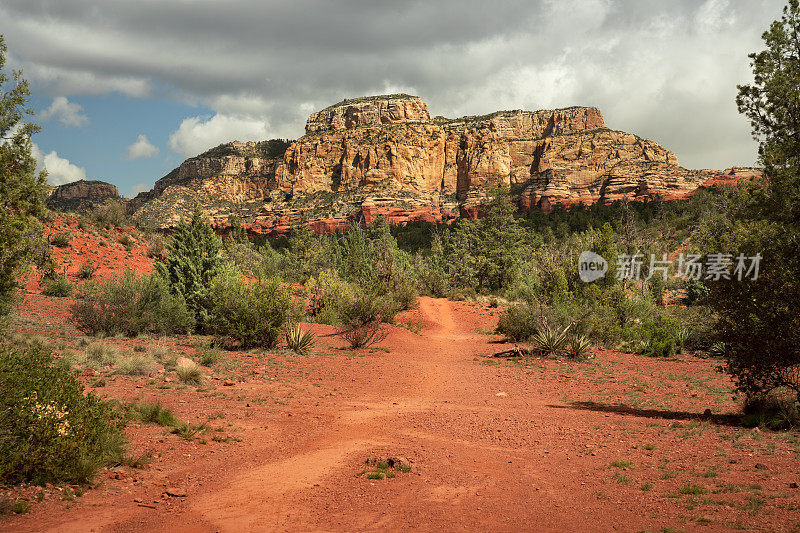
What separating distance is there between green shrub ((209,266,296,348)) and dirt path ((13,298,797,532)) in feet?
17.0

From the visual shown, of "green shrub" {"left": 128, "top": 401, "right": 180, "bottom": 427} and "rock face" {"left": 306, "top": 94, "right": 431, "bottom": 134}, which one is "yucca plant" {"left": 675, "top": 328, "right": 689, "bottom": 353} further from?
"rock face" {"left": 306, "top": 94, "right": 431, "bottom": 134}

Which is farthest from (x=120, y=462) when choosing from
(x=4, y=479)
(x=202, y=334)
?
(x=202, y=334)

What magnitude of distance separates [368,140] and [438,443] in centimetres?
14331

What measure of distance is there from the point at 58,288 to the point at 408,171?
411 ft

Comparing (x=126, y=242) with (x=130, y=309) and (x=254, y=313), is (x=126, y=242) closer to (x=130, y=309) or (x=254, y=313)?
(x=130, y=309)

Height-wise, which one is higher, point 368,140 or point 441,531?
point 368,140

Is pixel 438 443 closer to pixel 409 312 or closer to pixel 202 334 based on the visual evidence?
pixel 202 334

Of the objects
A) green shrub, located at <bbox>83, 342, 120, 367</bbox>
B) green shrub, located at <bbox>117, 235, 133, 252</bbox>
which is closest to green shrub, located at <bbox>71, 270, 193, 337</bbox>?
green shrub, located at <bbox>83, 342, 120, 367</bbox>

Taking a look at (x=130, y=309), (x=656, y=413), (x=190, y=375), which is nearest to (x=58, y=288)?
(x=130, y=309)

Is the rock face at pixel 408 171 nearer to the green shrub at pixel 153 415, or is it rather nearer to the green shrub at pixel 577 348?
the green shrub at pixel 577 348

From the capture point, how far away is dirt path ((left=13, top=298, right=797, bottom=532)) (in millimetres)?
4648

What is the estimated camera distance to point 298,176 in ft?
499

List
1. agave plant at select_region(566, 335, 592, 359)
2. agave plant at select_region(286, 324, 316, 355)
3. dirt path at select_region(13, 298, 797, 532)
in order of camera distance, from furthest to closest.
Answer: agave plant at select_region(566, 335, 592, 359)
agave plant at select_region(286, 324, 316, 355)
dirt path at select_region(13, 298, 797, 532)

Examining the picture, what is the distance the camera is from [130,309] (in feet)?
54.2
